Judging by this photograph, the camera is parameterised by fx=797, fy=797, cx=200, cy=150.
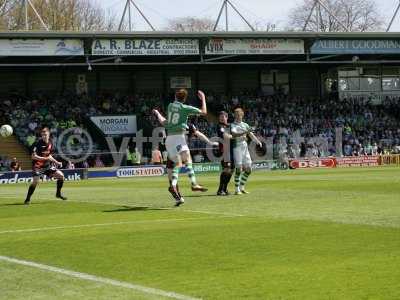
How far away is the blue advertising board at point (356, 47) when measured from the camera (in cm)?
5234

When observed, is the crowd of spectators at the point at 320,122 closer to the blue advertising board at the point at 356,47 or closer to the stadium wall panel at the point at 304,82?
the stadium wall panel at the point at 304,82

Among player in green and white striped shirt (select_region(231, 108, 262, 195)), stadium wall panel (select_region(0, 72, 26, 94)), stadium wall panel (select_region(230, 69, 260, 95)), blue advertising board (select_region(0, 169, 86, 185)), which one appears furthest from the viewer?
stadium wall panel (select_region(230, 69, 260, 95))

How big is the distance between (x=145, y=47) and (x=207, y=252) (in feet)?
130

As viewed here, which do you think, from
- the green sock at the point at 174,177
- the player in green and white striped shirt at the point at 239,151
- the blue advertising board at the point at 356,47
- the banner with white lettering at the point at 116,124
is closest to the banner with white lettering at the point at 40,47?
the banner with white lettering at the point at 116,124

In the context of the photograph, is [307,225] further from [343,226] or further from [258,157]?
[258,157]

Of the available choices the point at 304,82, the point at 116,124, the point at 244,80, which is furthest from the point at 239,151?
the point at 304,82

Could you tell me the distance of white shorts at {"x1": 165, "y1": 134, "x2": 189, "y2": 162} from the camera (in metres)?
16.1

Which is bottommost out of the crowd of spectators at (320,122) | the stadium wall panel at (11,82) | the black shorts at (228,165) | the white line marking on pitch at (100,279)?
the white line marking on pitch at (100,279)

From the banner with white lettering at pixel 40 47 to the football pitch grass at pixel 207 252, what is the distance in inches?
1225

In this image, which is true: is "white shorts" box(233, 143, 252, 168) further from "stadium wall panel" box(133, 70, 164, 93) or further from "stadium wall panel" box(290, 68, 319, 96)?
"stadium wall panel" box(290, 68, 319, 96)

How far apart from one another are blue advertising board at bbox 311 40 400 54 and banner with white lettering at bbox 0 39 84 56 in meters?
15.7

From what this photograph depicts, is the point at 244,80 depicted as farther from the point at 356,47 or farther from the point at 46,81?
the point at 46,81

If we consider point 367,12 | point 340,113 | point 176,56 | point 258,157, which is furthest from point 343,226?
point 367,12

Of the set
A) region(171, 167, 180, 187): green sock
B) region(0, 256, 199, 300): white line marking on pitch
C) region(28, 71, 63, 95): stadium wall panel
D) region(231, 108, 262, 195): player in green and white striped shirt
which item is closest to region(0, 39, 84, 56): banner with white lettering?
region(28, 71, 63, 95): stadium wall panel
